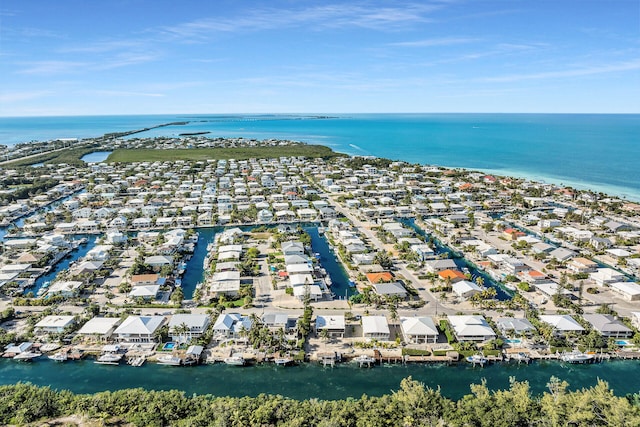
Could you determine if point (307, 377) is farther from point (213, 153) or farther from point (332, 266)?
point (213, 153)

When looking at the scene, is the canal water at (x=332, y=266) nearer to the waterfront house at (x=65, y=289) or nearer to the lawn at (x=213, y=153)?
the waterfront house at (x=65, y=289)

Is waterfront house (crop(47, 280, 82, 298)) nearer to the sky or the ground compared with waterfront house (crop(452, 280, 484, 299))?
nearer to the ground

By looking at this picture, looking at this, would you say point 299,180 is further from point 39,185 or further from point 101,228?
point 39,185

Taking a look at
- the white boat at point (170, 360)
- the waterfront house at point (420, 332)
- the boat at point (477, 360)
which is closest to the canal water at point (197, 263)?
the white boat at point (170, 360)

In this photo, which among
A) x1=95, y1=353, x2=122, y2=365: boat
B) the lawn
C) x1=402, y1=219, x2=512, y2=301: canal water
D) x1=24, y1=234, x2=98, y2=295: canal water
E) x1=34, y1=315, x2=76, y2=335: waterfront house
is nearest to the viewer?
x1=95, y1=353, x2=122, y2=365: boat

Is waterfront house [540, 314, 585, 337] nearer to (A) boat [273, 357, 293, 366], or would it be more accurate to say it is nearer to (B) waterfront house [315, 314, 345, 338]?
(B) waterfront house [315, 314, 345, 338]

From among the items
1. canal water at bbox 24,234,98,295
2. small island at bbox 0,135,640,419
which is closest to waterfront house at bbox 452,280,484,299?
Result: small island at bbox 0,135,640,419

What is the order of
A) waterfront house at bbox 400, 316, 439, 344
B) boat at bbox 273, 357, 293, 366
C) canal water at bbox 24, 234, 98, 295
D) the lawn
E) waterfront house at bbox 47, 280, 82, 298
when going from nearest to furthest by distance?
boat at bbox 273, 357, 293, 366 < waterfront house at bbox 400, 316, 439, 344 < waterfront house at bbox 47, 280, 82, 298 < canal water at bbox 24, 234, 98, 295 < the lawn
